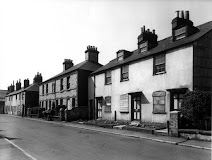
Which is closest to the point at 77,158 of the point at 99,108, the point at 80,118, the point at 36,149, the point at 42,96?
the point at 36,149

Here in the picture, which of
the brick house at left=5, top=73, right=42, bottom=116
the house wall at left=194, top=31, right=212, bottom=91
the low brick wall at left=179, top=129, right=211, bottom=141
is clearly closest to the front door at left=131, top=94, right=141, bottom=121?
the house wall at left=194, top=31, right=212, bottom=91

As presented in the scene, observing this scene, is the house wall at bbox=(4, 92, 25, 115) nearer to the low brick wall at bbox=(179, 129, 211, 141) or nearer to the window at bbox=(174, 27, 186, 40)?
the window at bbox=(174, 27, 186, 40)

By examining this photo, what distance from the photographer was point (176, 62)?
16.2m

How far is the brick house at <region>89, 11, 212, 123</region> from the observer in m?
15.3

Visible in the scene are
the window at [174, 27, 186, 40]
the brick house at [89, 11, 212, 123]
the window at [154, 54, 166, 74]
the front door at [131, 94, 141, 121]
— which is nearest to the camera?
the brick house at [89, 11, 212, 123]

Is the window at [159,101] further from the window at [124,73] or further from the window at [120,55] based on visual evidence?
the window at [120,55]

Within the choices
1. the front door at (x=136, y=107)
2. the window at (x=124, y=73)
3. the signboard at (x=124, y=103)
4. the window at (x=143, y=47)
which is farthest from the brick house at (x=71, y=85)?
the window at (x=143, y=47)

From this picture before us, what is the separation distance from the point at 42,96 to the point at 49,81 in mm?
4812

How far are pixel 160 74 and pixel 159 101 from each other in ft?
6.86

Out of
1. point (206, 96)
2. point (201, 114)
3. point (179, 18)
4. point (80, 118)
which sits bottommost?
point (80, 118)

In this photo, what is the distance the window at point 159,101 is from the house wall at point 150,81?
312 millimetres

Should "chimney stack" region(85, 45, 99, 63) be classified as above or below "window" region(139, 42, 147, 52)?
above

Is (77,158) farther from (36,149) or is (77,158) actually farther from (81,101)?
(81,101)

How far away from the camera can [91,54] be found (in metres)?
35.7
